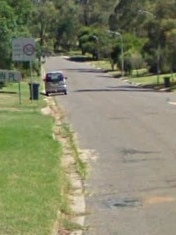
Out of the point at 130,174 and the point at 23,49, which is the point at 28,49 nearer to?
the point at 23,49

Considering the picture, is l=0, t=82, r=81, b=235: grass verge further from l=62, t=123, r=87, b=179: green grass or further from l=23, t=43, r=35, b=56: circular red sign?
l=23, t=43, r=35, b=56: circular red sign

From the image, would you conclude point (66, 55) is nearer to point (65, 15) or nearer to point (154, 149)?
point (65, 15)

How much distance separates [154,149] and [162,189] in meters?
6.34

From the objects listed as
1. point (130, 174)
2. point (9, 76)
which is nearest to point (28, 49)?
point (9, 76)

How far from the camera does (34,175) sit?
1440cm

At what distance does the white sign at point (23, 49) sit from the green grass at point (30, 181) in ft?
39.1

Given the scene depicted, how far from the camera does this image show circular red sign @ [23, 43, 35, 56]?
3703 cm

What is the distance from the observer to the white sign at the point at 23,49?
37.1m

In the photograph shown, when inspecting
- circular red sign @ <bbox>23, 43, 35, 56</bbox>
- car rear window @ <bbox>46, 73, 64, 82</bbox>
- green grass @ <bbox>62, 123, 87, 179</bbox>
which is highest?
circular red sign @ <bbox>23, 43, 35, 56</bbox>

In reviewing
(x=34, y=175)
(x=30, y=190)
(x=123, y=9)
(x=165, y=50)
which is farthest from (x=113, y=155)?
(x=123, y=9)

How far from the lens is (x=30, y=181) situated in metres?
13.7

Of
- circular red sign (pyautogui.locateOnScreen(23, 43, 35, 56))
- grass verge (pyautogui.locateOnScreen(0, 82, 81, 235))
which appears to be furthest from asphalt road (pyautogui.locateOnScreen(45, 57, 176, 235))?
circular red sign (pyautogui.locateOnScreen(23, 43, 35, 56))

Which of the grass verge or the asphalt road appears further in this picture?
the asphalt road

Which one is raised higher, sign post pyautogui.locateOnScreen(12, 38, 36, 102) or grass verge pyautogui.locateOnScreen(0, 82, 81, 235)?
sign post pyautogui.locateOnScreen(12, 38, 36, 102)
